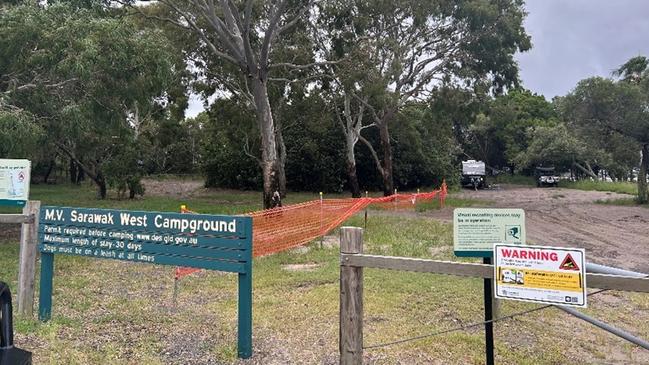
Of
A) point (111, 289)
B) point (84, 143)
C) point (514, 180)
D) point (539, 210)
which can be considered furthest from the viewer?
point (514, 180)

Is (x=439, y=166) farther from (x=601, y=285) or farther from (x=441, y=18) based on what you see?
(x=601, y=285)

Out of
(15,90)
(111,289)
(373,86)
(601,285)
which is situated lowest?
(111,289)

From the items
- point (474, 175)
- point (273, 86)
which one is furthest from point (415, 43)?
point (474, 175)

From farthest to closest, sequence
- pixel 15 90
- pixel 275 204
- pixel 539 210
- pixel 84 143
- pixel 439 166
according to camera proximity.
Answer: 1. pixel 439 166
2. pixel 84 143
3. pixel 539 210
4. pixel 275 204
5. pixel 15 90

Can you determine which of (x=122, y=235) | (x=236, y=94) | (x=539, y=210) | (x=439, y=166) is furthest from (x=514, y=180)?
(x=122, y=235)

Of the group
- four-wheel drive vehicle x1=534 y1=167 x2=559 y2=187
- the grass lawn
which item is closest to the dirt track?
the grass lawn

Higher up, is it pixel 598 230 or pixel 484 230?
pixel 484 230

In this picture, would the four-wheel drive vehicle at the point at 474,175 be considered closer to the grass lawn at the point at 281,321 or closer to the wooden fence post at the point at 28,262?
the grass lawn at the point at 281,321

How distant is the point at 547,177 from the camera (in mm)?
50469

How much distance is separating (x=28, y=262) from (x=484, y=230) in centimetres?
482

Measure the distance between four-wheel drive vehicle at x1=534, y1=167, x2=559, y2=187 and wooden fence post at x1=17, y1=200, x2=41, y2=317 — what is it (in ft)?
164

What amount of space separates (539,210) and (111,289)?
19.9 meters

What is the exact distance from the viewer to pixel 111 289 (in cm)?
766

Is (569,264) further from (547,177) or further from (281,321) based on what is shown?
(547,177)
